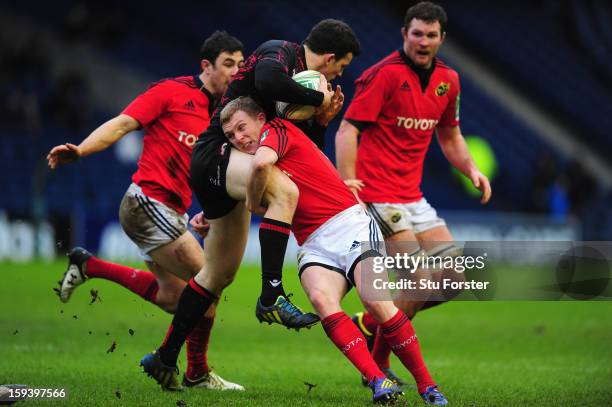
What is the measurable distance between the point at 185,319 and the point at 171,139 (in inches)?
61.8

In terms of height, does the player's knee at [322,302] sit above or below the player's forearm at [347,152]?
below

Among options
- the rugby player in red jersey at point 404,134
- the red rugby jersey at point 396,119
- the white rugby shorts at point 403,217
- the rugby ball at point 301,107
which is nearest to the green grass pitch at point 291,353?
the rugby player in red jersey at point 404,134

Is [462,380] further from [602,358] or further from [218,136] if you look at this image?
[218,136]

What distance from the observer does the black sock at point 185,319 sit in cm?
654

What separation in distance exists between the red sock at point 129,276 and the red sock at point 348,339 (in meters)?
2.26

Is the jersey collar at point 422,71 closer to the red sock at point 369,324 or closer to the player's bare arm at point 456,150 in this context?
the player's bare arm at point 456,150

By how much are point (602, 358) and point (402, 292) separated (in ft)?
7.73

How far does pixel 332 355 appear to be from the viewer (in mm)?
9148

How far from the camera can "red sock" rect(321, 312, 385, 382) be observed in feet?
19.0

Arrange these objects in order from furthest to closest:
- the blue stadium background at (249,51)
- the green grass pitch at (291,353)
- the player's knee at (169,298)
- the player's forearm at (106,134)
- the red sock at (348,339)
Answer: the blue stadium background at (249,51) < the player's knee at (169,298) < the player's forearm at (106,134) < the green grass pitch at (291,353) < the red sock at (348,339)

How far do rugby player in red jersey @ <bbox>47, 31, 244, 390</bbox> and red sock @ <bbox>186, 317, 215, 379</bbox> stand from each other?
0.12m

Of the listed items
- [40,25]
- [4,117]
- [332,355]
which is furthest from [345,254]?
[40,25]

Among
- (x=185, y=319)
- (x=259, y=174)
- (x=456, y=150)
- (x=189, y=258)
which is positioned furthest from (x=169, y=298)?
(x=456, y=150)

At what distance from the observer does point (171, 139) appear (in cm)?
752
